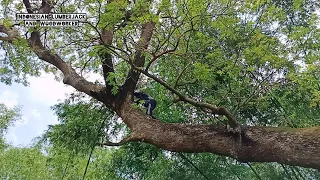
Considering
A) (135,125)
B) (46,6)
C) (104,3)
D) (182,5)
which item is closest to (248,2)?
(182,5)

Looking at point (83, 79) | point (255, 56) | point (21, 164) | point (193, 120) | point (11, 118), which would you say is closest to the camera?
point (255, 56)

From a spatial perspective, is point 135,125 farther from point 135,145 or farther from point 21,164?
point 21,164

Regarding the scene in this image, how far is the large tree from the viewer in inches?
102

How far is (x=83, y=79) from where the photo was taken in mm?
3801

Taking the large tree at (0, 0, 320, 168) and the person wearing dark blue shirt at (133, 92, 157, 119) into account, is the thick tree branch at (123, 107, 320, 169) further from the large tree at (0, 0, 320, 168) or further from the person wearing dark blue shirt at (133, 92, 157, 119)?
the person wearing dark blue shirt at (133, 92, 157, 119)

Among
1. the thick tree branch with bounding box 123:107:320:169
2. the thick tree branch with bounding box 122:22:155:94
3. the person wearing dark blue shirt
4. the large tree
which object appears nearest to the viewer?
the thick tree branch with bounding box 123:107:320:169

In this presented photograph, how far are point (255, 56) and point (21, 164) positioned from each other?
7785 millimetres

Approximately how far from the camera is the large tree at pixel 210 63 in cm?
259

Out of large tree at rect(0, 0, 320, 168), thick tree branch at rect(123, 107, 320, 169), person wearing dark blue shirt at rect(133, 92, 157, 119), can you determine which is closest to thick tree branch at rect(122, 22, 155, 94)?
large tree at rect(0, 0, 320, 168)

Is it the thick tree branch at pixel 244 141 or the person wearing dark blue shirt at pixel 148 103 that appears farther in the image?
the person wearing dark blue shirt at pixel 148 103

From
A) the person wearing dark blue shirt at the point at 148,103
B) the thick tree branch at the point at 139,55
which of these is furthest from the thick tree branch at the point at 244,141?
the thick tree branch at the point at 139,55

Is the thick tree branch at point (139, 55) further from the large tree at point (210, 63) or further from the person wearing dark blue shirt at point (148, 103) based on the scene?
the person wearing dark blue shirt at point (148, 103)

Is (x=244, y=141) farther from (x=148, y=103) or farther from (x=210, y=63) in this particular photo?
(x=148, y=103)

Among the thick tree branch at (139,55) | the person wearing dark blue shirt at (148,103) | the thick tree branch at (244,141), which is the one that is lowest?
the thick tree branch at (244,141)
